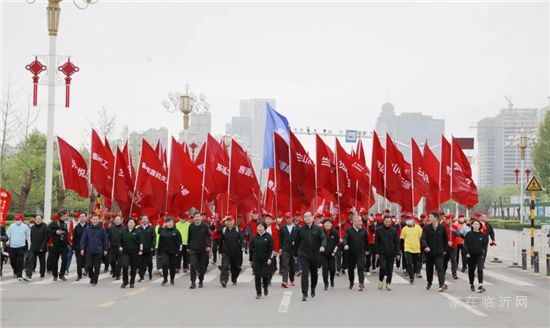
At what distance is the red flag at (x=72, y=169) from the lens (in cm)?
2261

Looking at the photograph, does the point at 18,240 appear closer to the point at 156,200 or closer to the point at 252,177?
the point at 156,200

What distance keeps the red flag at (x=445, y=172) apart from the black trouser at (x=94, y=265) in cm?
1210

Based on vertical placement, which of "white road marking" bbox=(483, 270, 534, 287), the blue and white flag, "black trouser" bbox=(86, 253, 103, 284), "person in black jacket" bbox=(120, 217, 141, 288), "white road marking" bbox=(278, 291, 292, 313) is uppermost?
the blue and white flag

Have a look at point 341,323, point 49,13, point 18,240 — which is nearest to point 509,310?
point 341,323

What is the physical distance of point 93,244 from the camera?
18.9m

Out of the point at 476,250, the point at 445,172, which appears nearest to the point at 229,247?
the point at 476,250

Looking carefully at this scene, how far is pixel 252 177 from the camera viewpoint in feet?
75.8

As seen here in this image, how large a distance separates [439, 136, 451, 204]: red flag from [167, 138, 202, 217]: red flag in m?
8.17

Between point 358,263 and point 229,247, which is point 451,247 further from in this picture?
point 229,247

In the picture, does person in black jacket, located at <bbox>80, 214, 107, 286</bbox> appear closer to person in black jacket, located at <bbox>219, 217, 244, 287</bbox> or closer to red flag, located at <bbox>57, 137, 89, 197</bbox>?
person in black jacket, located at <bbox>219, 217, 244, 287</bbox>

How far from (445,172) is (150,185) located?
10.0 meters

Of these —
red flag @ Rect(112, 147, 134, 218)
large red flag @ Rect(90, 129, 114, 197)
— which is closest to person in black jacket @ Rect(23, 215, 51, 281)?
red flag @ Rect(112, 147, 134, 218)

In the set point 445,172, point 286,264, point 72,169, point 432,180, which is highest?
point 445,172

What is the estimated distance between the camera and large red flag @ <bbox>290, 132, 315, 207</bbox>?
2252 cm
